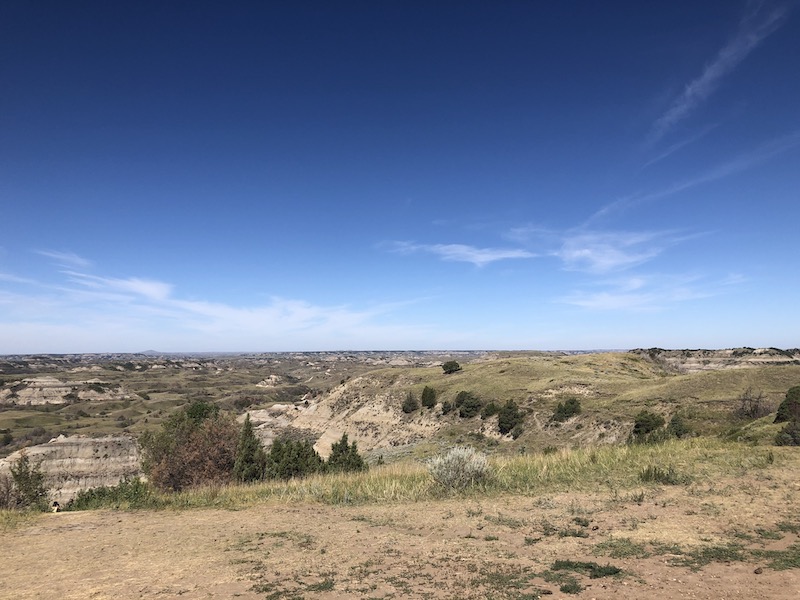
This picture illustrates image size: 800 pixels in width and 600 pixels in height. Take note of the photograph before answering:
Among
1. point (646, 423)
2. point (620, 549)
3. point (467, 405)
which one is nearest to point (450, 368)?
point (467, 405)

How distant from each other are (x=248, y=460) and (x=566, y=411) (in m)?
30.4

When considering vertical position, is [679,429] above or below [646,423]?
above

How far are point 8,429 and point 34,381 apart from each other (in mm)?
73281

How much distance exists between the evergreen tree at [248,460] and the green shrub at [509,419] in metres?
27.3

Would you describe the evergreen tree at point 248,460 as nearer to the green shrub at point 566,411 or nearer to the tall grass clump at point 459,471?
the tall grass clump at point 459,471

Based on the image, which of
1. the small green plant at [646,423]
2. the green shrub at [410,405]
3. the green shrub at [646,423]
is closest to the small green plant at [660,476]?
the small green plant at [646,423]

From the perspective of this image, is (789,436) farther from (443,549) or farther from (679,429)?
(443,549)

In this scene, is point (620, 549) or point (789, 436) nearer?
point (620, 549)

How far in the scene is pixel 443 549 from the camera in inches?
328

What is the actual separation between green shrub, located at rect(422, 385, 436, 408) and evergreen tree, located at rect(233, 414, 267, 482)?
37.9 meters

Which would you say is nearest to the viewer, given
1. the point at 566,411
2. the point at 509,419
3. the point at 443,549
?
the point at 443,549

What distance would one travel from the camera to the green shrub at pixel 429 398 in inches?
2485

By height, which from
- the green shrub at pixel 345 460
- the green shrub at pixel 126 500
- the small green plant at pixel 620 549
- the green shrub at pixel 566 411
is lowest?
the green shrub at pixel 345 460

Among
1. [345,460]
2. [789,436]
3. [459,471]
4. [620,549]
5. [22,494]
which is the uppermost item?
[789,436]
